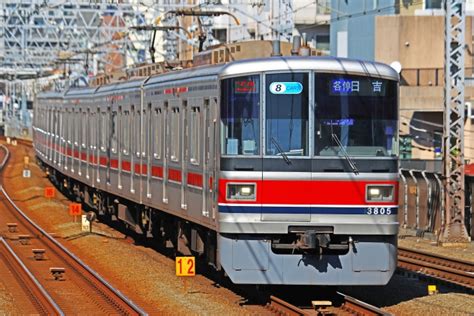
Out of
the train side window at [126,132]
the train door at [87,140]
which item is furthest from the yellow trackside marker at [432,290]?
the train door at [87,140]

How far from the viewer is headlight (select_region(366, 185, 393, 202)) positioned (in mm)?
12320

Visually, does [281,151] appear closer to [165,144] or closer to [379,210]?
[379,210]

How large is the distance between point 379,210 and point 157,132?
5393mm

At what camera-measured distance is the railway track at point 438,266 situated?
15658mm

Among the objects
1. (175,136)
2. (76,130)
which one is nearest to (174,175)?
→ (175,136)

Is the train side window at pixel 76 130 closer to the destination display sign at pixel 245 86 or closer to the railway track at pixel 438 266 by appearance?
the railway track at pixel 438 266

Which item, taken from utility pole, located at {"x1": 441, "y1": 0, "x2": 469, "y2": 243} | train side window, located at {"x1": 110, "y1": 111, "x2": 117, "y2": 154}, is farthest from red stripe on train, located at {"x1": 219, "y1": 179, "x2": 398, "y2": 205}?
utility pole, located at {"x1": 441, "y1": 0, "x2": 469, "y2": 243}

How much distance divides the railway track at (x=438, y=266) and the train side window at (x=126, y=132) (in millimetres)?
4869

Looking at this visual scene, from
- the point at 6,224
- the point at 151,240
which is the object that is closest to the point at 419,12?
the point at 6,224

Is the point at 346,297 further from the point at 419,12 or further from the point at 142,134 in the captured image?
the point at 419,12

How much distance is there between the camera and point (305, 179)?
40.1 ft

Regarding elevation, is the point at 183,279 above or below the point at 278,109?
below

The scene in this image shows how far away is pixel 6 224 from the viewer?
25453 millimetres

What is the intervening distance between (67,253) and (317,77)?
302 inches
